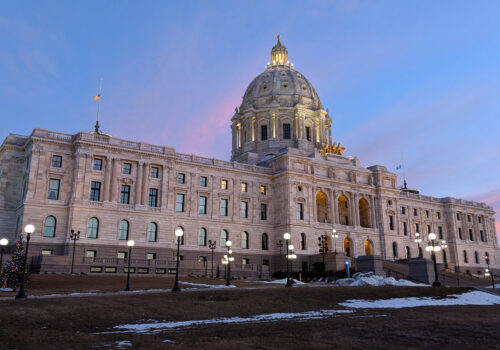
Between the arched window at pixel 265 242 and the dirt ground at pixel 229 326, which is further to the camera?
the arched window at pixel 265 242

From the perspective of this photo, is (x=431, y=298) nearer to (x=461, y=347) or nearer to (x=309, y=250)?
(x=461, y=347)

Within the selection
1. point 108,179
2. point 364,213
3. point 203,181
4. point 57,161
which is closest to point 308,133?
point 364,213

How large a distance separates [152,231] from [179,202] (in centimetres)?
633

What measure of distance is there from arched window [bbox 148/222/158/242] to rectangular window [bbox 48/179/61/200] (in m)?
11.9

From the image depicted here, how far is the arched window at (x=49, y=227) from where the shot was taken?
50.4 meters

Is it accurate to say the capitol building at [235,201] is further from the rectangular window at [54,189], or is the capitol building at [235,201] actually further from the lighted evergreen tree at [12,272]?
the lighted evergreen tree at [12,272]

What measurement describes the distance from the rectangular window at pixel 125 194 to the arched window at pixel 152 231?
14.0ft

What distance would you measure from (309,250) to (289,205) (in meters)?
7.52

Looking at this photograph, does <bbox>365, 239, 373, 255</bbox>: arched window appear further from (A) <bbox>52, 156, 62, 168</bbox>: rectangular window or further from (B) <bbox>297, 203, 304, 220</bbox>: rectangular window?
(A) <bbox>52, 156, 62, 168</bbox>: rectangular window

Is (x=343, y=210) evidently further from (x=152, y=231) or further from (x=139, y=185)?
(x=139, y=185)

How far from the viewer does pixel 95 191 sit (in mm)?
54094

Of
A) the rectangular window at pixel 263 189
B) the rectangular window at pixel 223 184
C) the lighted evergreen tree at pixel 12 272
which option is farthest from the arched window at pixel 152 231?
the lighted evergreen tree at pixel 12 272

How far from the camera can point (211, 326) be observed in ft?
49.2

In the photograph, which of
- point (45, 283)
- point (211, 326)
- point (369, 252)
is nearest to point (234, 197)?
point (369, 252)
